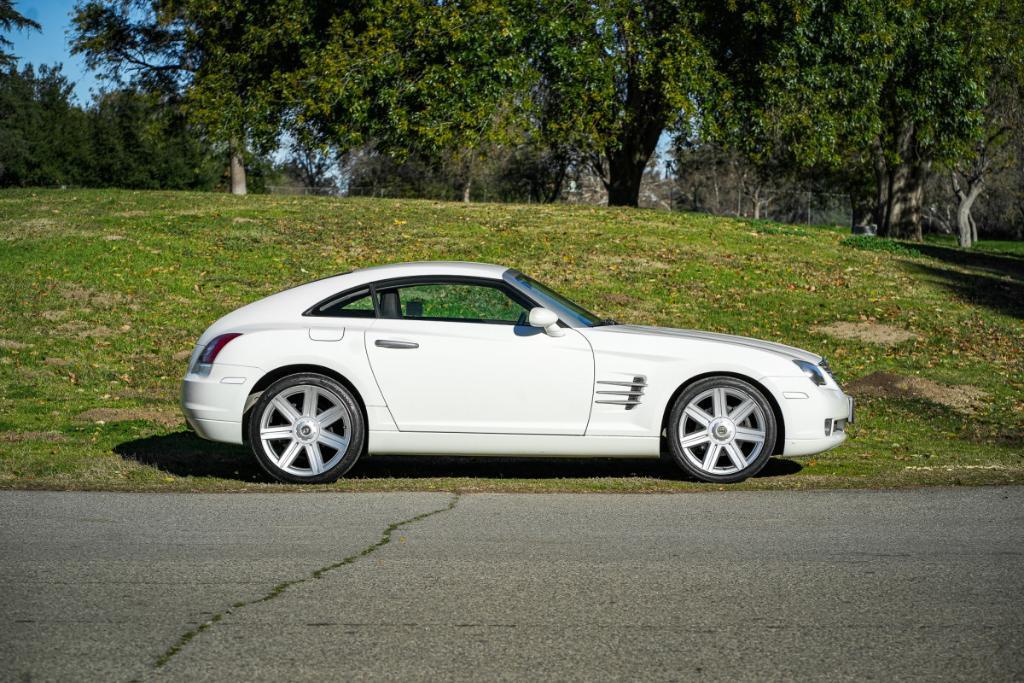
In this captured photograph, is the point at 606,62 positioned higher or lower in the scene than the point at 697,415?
higher

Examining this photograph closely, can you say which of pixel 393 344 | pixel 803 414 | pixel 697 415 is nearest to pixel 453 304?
pixel 393 344

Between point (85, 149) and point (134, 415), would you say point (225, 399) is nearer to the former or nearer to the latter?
point (134, 415)

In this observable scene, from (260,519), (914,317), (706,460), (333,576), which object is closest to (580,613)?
(333,576)

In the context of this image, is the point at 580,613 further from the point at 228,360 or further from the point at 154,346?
the point at 154,346

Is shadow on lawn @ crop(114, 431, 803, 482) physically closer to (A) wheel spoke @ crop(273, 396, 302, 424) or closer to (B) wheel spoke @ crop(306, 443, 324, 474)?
(B) wheel spoke @ crop(306, 443, 324, 474)

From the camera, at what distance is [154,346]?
47.1 ft

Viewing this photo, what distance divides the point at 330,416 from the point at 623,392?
6.57 feet

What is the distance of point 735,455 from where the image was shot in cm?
787

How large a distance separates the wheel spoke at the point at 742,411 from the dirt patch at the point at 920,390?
501 centimetres

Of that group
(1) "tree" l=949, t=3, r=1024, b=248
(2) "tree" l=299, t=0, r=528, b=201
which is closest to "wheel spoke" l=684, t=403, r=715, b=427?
(2) "tree" l=299, t=0, r=528, b=201

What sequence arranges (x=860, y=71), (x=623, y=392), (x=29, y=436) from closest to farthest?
(x=623, y=392), (x=29, y=436), (x=860, y=71)

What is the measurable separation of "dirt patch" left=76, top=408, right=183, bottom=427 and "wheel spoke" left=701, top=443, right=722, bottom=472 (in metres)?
5.19

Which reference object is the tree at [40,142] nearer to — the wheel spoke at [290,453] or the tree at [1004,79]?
the tree at [1004,79]

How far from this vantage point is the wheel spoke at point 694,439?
786cm
